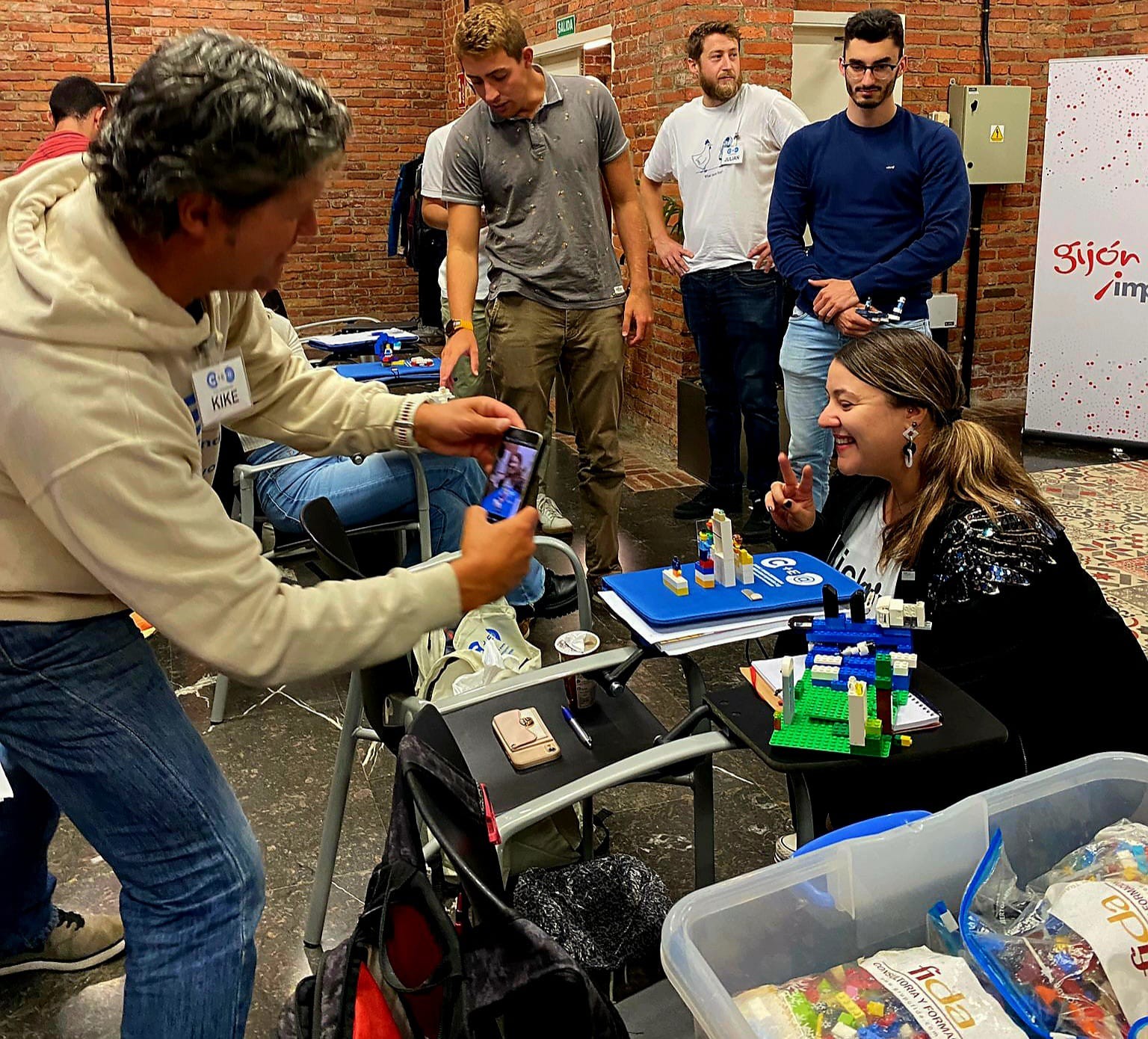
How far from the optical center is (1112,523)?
14.5 ft

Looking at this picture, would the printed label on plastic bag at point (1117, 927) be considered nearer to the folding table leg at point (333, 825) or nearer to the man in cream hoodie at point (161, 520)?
the man in cream hoodie at point (161, 520)

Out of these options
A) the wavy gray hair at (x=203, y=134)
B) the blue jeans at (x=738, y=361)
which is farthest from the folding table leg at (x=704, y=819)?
the blue jeans at (x=738, y=361)

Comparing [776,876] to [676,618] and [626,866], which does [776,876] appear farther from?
[626,866]

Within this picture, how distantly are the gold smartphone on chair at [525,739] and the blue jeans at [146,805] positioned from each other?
461 mm

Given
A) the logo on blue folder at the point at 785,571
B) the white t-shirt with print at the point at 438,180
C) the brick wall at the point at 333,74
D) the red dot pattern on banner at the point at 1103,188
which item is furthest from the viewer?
the brick wall at the point at 333,74

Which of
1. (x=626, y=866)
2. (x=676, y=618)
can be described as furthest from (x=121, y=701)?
(x=626, y=866)

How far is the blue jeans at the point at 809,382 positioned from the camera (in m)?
3.60

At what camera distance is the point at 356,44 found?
912cm

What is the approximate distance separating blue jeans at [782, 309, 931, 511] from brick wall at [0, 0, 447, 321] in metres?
5.87

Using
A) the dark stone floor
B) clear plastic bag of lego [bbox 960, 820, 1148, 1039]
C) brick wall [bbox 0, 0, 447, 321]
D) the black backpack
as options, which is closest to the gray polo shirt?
the dark stone floor

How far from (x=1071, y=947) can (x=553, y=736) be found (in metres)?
1.00

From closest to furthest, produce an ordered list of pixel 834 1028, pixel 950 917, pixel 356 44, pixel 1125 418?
pixel 834 1028 → pixel 950 917 → pixel 1125 418 → pixel 356 44

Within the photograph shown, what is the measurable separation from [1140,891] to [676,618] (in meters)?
0.95

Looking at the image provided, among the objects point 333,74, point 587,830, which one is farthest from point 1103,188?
point 333,74
